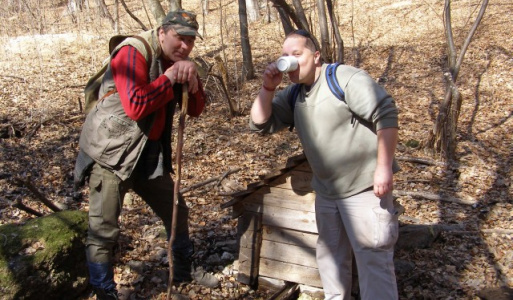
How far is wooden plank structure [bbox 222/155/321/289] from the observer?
12.6 ft

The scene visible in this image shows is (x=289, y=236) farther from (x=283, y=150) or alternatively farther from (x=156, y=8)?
(x=156, y=8)

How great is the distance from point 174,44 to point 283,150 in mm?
4346

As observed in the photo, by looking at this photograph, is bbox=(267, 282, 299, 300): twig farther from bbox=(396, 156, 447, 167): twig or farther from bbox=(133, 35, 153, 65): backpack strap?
bbox=(396, 156, 447, 167): twig

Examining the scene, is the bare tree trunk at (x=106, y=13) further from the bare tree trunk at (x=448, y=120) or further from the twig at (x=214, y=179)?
the bare tree trunk at (x=448, y=120)

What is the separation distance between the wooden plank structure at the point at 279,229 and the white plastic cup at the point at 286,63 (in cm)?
112

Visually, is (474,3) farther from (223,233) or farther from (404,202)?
(223,233)

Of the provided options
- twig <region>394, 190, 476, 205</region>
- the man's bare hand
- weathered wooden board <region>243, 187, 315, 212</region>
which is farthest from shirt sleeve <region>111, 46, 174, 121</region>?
twig <region>394, 190, 476, 205</region>

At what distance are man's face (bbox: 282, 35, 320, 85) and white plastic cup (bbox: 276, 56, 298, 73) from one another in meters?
0.06

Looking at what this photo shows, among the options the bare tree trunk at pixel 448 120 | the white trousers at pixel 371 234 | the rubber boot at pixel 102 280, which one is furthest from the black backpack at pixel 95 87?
the bare tree trunk at pixel 448 120

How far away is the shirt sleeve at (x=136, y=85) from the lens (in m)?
2.88

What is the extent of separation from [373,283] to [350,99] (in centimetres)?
112

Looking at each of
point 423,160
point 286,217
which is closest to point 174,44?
point 286,217

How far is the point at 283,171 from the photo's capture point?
3.72 m

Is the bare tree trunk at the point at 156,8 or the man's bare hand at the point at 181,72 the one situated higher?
the bare tree trunk at the point at 156,8
